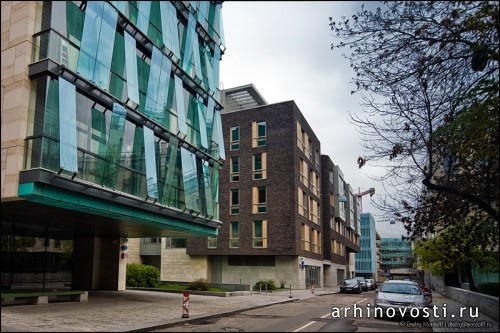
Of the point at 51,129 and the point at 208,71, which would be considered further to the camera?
the point at 208,71

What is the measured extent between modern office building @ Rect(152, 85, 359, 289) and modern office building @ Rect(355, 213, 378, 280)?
268 feet

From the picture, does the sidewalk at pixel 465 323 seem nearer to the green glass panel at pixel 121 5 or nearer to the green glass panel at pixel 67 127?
the green glass panel at pixel 67 127

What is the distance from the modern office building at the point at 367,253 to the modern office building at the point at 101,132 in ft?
353

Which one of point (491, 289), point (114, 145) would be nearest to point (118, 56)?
point (114, 145)

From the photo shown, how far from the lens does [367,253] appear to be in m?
130

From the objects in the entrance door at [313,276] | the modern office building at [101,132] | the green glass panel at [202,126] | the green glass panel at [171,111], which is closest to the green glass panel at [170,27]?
the modern office building at [101,132]

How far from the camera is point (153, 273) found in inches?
1334

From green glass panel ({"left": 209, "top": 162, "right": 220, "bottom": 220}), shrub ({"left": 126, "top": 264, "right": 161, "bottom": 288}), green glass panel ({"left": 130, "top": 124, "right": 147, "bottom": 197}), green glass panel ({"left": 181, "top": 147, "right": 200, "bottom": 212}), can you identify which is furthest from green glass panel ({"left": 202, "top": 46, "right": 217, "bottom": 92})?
shrub ({"left": 126, "top": 264, "right": 161, "bottom": 288})

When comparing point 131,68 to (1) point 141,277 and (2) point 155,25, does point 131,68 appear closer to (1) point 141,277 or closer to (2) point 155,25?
(2) point 155,25

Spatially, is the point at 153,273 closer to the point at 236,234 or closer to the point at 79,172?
the point at 236,234

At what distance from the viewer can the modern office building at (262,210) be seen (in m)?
42.3

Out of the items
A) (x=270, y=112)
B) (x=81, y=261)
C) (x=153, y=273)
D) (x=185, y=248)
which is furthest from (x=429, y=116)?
(x=185, y=248)

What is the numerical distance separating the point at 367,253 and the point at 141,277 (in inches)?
4159

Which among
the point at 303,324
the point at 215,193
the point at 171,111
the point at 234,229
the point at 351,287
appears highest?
the point at 171,111
